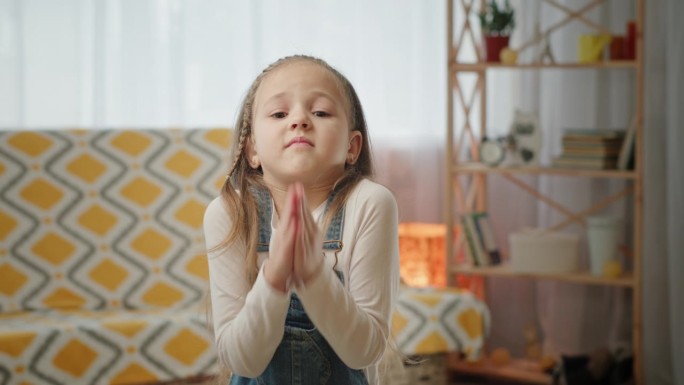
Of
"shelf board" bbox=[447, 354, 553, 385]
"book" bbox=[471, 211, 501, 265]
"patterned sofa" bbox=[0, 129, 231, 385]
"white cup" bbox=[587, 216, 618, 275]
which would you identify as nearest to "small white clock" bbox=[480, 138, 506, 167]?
"book" bbox=[471, 211, 501, 265]

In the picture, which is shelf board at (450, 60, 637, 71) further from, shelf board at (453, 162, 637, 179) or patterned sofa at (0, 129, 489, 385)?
patterned sofa at (0, 129, 489, 385)

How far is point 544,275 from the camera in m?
3.02

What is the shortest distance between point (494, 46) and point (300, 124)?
2.12 meters

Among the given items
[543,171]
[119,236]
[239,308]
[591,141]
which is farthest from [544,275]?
[239,308]

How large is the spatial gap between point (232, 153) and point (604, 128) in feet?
7.47

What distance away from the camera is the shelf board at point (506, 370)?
314 cm

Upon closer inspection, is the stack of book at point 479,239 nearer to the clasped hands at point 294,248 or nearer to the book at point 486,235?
the book at point 486,235

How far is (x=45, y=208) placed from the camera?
281 centimetres

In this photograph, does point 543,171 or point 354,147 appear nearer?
point 354,147

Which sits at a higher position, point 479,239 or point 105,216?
point 105,216

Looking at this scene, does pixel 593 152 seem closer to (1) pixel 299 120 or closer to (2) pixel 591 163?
(2) pixel 591 163

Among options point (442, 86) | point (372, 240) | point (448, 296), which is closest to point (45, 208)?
point (448, 296)

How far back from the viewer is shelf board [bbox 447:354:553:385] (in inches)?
123

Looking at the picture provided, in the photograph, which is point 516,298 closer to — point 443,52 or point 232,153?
point 443,52
